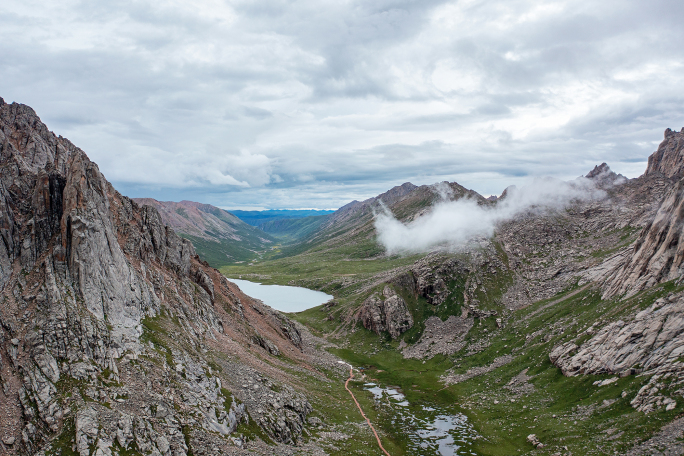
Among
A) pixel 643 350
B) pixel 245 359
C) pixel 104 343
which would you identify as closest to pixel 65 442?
pixel 104 343

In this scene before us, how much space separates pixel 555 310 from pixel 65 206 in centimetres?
A: 12599

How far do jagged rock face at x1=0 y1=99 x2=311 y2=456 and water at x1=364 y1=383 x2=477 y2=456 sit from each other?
23.0 metres

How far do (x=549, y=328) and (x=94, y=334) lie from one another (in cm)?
10883

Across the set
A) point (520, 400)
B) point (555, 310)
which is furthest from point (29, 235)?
point (555, 310)

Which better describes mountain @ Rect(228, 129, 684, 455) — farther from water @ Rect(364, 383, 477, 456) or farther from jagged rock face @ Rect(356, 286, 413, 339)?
water @ Rect(364, 383, 477, 456)

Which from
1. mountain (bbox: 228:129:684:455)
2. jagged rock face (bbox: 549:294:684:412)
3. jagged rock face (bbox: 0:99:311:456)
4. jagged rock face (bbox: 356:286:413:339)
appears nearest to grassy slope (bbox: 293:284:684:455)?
mountain (bbox: 228:129:684:455)

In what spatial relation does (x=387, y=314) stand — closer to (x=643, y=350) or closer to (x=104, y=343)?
(x=643, y=350)

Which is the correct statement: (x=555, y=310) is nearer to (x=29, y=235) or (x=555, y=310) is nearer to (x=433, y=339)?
(x=433, y=339)

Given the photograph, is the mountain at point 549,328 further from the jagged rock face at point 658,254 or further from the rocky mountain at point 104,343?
the rocky mountain at point 104,343

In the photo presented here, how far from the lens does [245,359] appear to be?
245 ft

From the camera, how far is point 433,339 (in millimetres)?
132750

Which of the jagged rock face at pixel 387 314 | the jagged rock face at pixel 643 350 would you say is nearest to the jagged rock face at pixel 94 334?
the jagged rock face at pixel 643 350

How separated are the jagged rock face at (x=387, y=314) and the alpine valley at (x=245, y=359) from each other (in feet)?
48.6

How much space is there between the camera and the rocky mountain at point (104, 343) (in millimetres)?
40094
